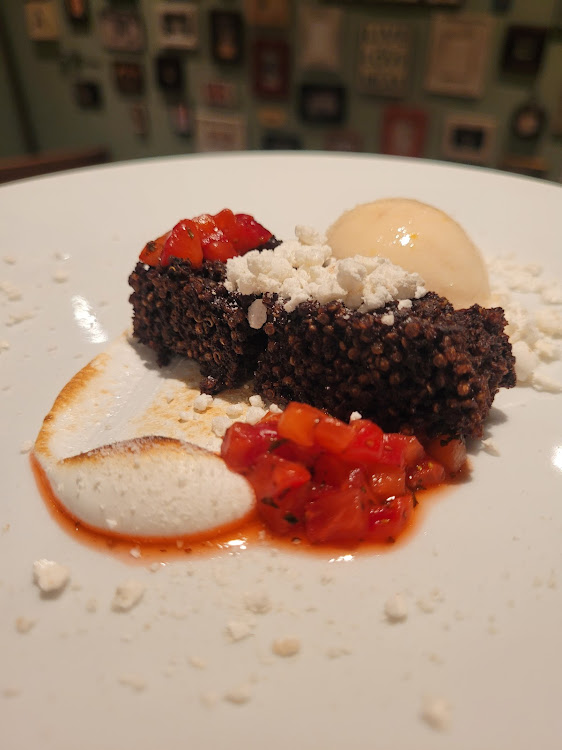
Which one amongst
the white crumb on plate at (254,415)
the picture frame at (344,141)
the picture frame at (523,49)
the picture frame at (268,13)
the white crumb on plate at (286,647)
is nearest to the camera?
the white crumb on plate at (286,647)

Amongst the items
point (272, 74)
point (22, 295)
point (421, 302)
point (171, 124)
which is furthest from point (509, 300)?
point (171, 124)

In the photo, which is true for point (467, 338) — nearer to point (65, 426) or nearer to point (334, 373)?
point (334, 373)

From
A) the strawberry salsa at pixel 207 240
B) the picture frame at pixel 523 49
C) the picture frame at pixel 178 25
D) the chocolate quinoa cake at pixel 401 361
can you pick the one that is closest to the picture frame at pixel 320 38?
the picture frame at pixel 178 25

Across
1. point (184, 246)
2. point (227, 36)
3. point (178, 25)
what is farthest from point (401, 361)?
point (178, 25)

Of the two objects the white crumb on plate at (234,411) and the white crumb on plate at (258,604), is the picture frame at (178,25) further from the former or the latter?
the white crumb on plate at (258,604)

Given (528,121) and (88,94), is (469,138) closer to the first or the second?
(528,121)

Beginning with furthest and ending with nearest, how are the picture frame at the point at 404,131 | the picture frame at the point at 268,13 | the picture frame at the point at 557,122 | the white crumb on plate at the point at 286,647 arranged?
the picture frame at the point at 404,131 → the picture frame at the point at 268,13 → the picture frame at the point at 557,122 → the white crumb on plate at the point at 286,647
